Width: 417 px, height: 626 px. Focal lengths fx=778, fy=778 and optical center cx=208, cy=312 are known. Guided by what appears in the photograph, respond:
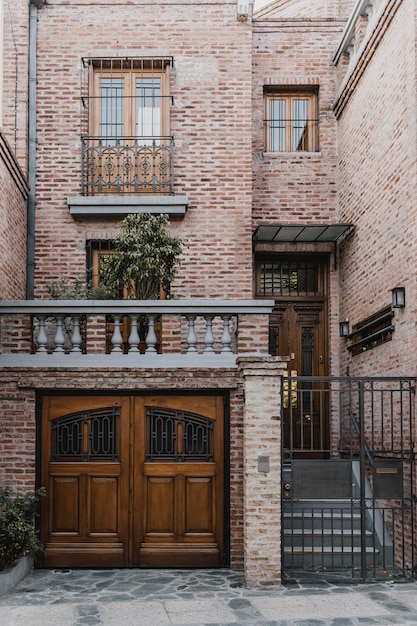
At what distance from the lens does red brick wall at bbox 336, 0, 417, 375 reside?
9.87 m

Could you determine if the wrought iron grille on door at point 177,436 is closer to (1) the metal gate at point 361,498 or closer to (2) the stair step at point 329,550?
(1) the metal gate at point 361,498

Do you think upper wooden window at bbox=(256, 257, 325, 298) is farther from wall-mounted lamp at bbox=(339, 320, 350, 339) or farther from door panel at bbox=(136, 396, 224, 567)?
door panel at bbox=(136, 396, 224, 567)

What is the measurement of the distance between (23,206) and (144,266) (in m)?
2.87

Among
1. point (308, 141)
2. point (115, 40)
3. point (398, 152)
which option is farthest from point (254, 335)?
point (115, 40)

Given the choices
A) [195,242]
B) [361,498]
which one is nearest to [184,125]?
[195,242]

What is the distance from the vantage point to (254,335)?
Result: 1039 cm

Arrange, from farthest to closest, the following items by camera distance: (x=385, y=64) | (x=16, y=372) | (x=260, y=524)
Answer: (x=385, y=64)
(x=16, y=372)
(x=260, y=524)

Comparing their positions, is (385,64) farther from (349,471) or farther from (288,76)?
(349,471)

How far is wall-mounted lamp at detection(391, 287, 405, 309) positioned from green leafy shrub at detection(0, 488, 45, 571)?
16.8 feet

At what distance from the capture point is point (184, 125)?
42.4 ft

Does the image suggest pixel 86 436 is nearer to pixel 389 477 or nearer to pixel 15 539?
pixel 15 539

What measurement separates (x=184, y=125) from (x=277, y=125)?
186 centimetres

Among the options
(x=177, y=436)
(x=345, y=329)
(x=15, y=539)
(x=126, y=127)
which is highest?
(x=126, y=127)

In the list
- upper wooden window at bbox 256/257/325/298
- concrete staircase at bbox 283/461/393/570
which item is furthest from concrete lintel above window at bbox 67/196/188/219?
concrete staircase at bbox 283/461/393/570
